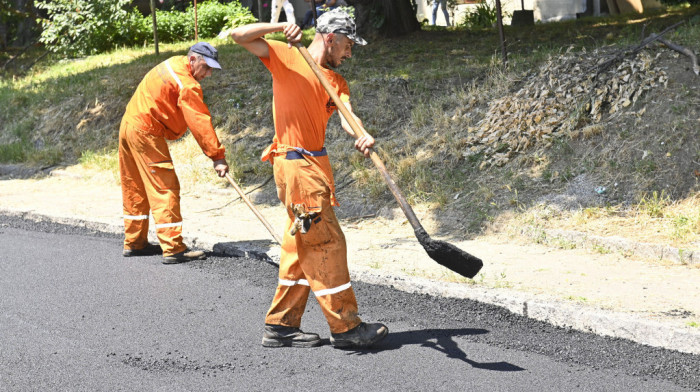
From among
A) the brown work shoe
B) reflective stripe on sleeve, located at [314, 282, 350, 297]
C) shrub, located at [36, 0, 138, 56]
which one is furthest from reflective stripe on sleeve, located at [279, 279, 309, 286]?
shrub, located at [36, 0, 138, 56]

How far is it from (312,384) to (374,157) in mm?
1280

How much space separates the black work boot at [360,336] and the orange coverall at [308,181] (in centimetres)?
4

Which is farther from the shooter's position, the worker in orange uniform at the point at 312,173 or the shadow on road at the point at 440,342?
the worker in orange uniform at the point at 312,173

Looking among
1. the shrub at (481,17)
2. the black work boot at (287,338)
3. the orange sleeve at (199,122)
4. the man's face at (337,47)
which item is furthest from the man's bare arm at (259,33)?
the shrub at (481,17)

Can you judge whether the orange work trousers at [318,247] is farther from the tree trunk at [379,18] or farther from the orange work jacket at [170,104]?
the tree trunk at [379,18]

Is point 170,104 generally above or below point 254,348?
above

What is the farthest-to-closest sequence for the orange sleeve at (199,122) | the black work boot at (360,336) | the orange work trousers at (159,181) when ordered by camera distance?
the orange work trousers at (159,181)
the orange sleeve at (199,122)
the black work boot at (360,336)

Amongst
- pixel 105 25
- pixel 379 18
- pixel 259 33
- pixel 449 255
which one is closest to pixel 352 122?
pixel 259 33

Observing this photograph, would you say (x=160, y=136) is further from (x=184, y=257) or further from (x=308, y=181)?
(x=308, y=181)

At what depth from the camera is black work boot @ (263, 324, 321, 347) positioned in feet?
15.7

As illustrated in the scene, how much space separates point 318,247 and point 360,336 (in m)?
0.57

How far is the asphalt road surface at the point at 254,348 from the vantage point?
4211mm

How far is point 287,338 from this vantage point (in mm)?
4789

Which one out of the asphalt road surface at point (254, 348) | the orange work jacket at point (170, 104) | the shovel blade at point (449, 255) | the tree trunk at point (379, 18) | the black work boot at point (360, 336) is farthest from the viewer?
the tree trunk at point (379, 18)
